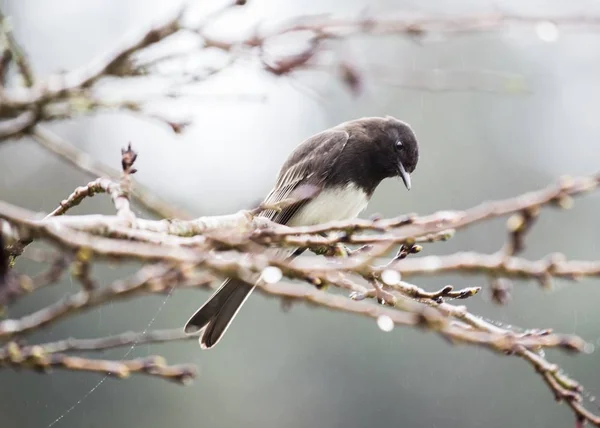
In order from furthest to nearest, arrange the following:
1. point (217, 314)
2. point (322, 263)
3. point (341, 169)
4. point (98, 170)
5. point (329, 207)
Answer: point (341, 169) < point (329, 207) < point (217, 314) < point (98, 170) < point (322, 263)

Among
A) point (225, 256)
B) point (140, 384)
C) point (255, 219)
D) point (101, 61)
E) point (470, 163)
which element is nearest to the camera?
point (225, 256)

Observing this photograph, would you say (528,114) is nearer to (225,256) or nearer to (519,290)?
(519,290)

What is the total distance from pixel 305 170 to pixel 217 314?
5.10 ft

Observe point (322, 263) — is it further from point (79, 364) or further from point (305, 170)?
point (305, 170)

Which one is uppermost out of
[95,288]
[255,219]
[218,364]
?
[95,288]

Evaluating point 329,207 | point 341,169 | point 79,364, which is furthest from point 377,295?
point 341,169

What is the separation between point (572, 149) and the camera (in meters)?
16.2

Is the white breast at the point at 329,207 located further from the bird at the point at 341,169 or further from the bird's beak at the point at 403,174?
the bird's beak at the point at 403,174

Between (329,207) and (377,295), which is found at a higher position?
(377,295)

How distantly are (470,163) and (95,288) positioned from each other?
544 inches

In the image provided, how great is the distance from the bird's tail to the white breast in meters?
0.88

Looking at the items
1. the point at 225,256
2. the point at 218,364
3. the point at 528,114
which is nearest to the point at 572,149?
the point at 528,114

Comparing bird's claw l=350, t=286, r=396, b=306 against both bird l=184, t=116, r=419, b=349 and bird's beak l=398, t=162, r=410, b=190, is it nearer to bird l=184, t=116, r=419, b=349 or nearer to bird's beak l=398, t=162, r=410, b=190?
bird l=184, t=116, r=419, b=349

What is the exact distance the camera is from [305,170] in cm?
488
